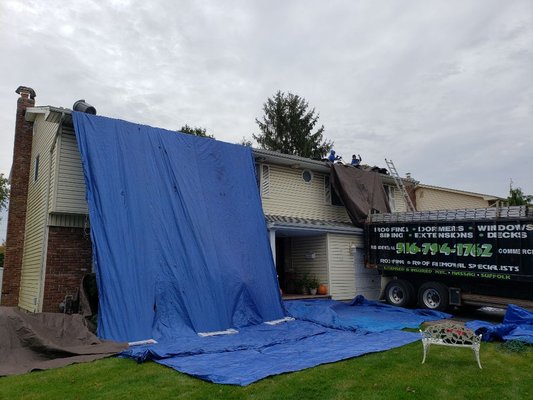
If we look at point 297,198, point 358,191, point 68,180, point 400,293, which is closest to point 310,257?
point 297,198

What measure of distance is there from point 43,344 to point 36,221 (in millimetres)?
6003

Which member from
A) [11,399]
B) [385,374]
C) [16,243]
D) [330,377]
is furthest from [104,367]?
[16,243]

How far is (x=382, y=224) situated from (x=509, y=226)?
14.2 feet

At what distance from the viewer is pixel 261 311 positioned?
10.9 metres

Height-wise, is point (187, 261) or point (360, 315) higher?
point (187, 261)

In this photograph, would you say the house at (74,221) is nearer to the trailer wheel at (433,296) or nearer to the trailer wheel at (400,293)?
the trailer wheel at (400,293)

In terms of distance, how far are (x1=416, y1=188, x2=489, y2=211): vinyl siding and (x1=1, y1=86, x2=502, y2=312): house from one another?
2.35 metres

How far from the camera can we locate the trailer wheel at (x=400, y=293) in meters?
13.9

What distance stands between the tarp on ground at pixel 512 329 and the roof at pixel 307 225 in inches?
247

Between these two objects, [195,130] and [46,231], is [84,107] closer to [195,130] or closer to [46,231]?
[46,231]

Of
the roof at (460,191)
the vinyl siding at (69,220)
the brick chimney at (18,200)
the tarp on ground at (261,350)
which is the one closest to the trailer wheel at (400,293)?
the tarp on ground at (261,350)

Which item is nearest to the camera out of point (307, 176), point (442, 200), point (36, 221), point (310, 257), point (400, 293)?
point (36, 221)

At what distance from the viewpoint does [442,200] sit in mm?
22469

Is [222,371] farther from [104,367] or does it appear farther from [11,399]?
[11,399]
